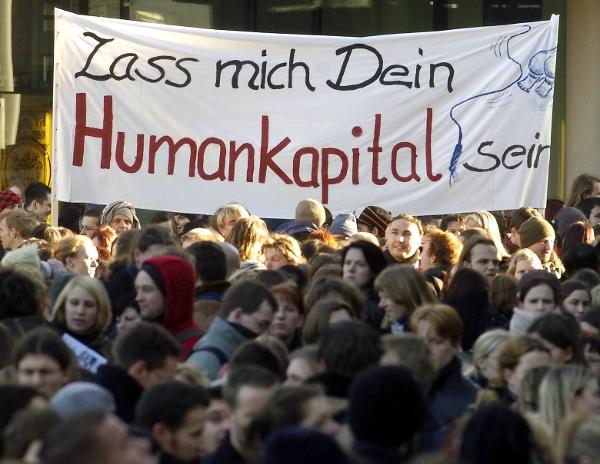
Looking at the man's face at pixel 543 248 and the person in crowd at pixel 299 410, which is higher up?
the person in crowd at pixel 299 410

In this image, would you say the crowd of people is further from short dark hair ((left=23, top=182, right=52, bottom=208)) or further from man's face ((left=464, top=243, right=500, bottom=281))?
short dark hair ((left=23, top=182, right=52, bottom=208))

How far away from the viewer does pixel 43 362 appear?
6.07 m

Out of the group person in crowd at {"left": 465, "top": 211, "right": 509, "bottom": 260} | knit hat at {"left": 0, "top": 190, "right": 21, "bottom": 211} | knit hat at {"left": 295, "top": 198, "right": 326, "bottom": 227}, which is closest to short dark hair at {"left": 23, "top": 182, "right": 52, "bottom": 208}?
knit hat at {"left": 0, "top": 190, "right": 21, "bottom": 211}

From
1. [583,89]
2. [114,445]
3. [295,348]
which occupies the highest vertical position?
[583,89]

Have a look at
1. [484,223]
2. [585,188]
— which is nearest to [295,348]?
[484,223]

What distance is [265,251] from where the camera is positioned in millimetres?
10180

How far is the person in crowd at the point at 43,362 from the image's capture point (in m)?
6.07

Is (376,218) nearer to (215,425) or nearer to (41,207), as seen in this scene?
(41,207)

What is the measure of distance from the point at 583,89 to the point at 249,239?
873 centimetres

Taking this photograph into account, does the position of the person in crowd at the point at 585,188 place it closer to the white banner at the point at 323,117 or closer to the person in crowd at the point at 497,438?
the white banner at the point at 323,117

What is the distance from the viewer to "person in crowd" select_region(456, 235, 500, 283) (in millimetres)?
9684

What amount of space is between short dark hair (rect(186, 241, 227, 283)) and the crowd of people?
1 cm

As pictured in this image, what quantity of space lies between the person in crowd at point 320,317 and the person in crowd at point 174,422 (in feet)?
5.94

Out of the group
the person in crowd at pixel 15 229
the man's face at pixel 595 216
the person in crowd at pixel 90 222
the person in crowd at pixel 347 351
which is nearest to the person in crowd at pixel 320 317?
the person in crowd at pixel 347 351
